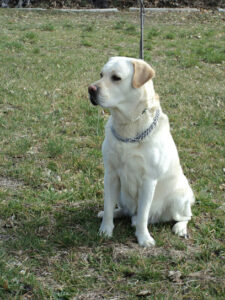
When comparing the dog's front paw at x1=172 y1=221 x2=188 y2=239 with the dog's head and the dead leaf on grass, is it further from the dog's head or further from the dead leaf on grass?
the dog's head

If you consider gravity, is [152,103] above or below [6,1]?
above

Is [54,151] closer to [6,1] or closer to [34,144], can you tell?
[34,144]

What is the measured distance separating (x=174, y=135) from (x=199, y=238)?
94.0 inches

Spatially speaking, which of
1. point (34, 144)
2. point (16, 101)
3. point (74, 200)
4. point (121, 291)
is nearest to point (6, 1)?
point (16, 101)

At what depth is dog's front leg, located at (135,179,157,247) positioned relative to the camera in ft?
11.4

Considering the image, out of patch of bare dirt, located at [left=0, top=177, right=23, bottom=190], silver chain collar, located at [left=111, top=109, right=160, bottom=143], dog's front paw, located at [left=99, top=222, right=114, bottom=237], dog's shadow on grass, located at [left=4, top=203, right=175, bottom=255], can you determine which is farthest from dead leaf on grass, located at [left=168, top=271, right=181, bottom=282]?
patch of bare dirt, located at [left=0, top=177, right=23, bottom=190]

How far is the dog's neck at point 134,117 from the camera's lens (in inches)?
133

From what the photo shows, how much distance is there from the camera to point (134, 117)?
11.2 feet

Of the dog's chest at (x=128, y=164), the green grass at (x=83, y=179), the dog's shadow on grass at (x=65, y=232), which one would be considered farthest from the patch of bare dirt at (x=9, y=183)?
the dog's chest at (x=128, y=164)

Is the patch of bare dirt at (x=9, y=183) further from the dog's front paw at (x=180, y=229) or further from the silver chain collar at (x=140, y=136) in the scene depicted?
the dog's front paw at (x=180, y=229)

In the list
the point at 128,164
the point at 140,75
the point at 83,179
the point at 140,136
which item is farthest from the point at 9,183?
the point at 140,75

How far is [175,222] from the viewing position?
156 inches

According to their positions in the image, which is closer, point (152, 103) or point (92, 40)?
point (152, 103)

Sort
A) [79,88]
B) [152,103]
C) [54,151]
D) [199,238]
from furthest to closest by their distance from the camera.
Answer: [79,88] < [54,151] < [199,238] < [152,103]
